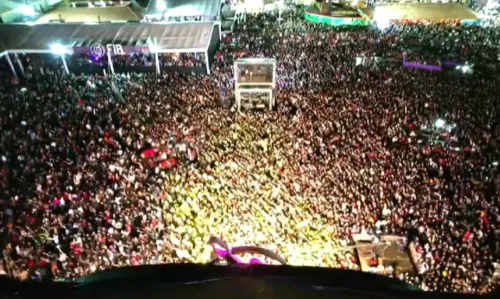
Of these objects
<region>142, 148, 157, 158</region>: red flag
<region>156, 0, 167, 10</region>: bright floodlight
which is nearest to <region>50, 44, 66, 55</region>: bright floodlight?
<region>156, 0, 167, 10</region>: bright floodlight

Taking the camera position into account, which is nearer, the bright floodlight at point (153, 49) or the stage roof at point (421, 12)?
the bright floodlight at point (153, 49)

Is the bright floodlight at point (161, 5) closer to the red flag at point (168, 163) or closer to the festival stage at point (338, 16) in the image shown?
the festival stage at point (338, 16)

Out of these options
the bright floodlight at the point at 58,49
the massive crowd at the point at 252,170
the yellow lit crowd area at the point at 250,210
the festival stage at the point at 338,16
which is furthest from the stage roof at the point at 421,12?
the bright floodlight at the point at 58,49

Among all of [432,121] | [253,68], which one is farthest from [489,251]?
[253,68]

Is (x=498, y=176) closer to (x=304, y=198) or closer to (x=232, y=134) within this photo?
(x=304, y=198)

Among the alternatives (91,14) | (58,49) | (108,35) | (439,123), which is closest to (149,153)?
(58,49)

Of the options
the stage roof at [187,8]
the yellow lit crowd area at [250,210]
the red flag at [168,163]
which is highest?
the stage roof at [187,8]

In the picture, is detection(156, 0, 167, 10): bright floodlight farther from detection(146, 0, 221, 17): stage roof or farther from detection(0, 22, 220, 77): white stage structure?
detection(0, 22, 220, 77): white stage structure
